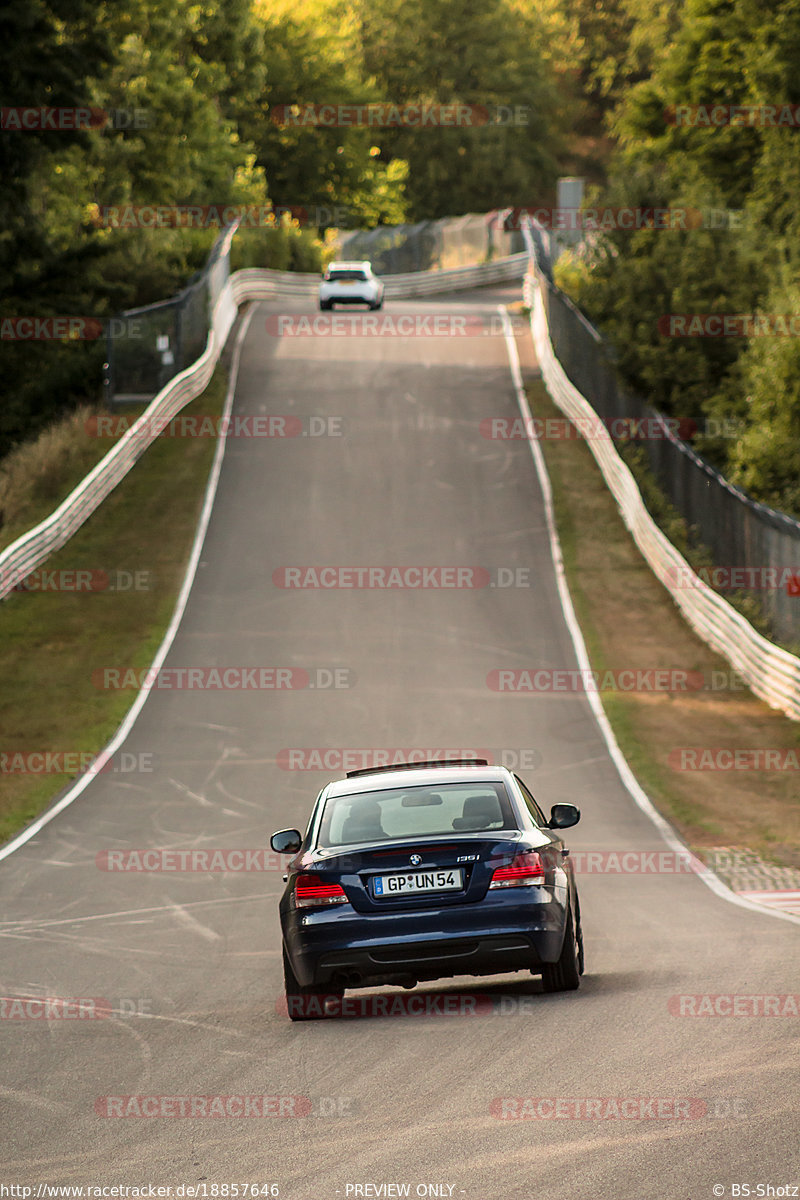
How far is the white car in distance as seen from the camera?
54.4 metres

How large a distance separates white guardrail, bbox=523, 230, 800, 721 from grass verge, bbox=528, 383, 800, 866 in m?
0.22

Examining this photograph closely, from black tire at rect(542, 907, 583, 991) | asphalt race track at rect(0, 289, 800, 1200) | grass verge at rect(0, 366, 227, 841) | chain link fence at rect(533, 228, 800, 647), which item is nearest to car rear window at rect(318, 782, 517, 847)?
black tire at rect(542, 907, 583, 991)

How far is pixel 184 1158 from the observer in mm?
5809

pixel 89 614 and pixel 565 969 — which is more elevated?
pixel 565 969

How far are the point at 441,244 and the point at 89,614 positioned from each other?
5629 cm

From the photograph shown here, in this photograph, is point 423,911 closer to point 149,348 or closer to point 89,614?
point 89,614

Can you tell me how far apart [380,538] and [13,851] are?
16475 mm

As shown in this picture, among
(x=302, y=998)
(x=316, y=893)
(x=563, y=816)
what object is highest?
(x=316, y=893)

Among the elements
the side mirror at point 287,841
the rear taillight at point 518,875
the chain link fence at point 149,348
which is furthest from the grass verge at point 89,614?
the rear taillight at point 518,875

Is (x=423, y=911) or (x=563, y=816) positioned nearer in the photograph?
(x=423, y=911)

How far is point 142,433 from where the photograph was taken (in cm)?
3631

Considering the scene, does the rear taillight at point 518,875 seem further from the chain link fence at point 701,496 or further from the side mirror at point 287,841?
the chain link fence at point 701,496

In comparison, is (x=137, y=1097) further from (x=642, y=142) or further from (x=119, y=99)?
(x=642, y=142)

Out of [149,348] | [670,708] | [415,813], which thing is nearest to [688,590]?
[670,708]
